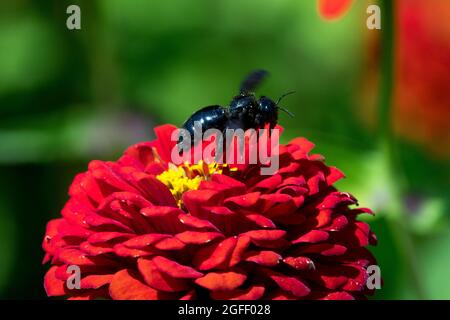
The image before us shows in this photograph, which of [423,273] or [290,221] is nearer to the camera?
[290,221]

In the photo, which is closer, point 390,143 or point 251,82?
point 251,82

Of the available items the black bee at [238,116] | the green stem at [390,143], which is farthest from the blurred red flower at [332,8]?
the black bee at [238,116]

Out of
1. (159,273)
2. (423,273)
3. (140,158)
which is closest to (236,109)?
(140,158)

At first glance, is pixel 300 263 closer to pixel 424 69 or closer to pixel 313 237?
pixel 313 237

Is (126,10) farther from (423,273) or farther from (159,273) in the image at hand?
(159,273)

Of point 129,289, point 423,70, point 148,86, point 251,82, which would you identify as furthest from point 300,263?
point 148,86

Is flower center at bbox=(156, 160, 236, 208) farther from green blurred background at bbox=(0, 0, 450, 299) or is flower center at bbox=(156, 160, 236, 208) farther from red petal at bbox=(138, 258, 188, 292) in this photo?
green blurred background at bbox=(0, 0, 450, 299)
